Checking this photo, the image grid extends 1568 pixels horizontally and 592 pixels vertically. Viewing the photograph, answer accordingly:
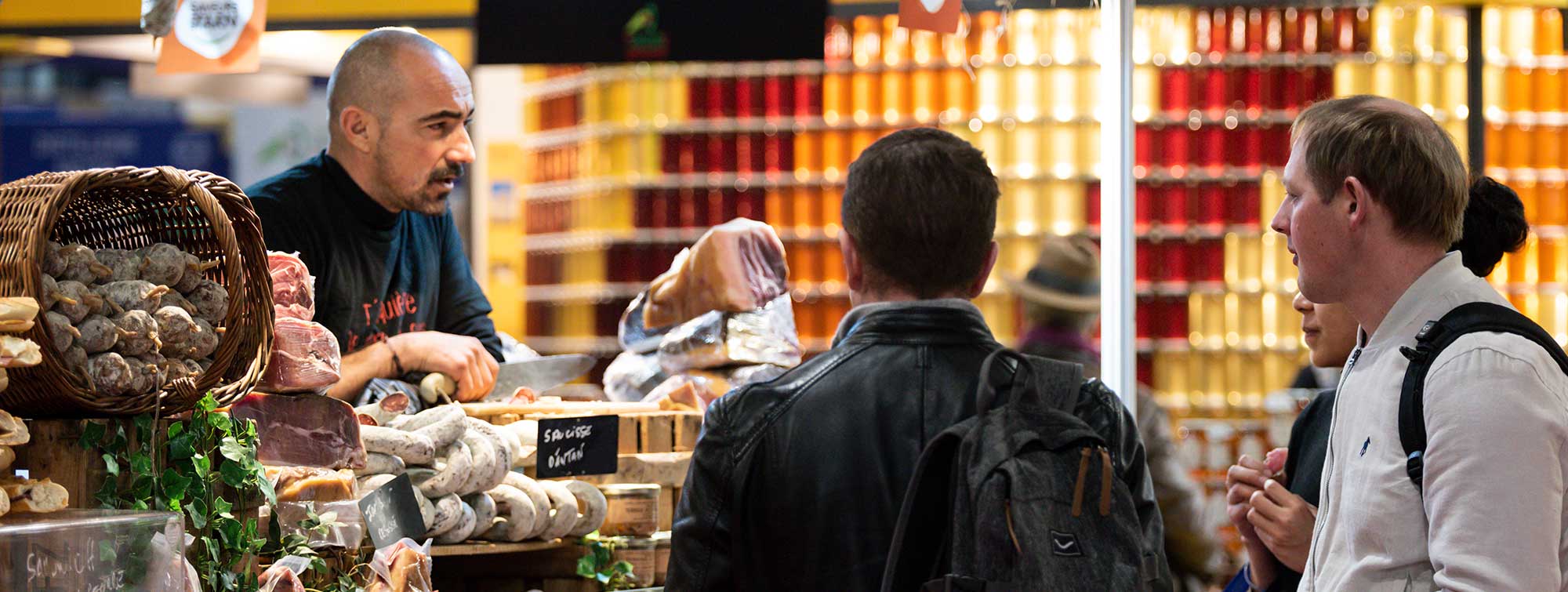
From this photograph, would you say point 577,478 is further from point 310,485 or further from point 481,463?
point 310,485

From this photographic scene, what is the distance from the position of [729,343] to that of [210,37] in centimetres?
111

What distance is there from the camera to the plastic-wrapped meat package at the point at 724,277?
9.55ft

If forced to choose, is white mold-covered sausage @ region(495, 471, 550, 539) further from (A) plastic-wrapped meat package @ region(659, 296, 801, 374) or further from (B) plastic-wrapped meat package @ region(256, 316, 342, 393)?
(A) plastic-wrapped meat package @ region(659, 296, 801, 374)

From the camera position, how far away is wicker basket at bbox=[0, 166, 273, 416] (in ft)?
5.34

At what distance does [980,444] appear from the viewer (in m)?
1.69

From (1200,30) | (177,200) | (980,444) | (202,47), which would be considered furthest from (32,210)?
(1200,30)

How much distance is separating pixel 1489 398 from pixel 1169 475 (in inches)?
73.5

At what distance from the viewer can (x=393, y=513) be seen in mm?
2115

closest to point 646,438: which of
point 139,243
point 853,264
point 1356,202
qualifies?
point 853,264

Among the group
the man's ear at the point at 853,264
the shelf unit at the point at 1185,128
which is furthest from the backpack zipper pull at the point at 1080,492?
the shelf unit at the point at 1185,128

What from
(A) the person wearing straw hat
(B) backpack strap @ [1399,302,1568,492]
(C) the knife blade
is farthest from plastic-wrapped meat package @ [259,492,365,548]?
(A) the person wearing straw hat

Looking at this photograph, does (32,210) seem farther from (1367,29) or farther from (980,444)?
(1367,29)

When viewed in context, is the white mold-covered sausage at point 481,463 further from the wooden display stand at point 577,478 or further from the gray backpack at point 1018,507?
the gray backpack at point 1018,507

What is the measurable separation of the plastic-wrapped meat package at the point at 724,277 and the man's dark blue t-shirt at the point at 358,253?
401 mm
